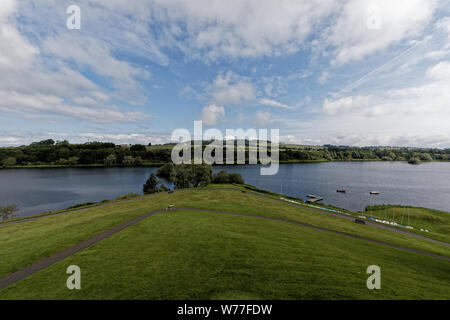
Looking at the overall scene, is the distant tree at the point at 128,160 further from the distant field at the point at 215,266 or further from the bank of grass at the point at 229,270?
the bank of grass at the point at 229,270

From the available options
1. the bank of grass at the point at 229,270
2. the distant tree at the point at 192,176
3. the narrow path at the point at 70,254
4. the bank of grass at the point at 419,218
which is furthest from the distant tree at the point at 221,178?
the bank of grass at the point at 229,270

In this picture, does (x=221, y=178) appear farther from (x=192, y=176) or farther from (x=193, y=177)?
(x=192, y=176)

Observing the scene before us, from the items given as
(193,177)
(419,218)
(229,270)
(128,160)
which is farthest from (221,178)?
(128,160)

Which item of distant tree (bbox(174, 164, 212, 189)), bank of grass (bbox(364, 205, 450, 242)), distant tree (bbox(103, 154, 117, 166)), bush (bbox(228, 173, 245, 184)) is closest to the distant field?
bank of grass (bbox(364, 205, 450, 242))

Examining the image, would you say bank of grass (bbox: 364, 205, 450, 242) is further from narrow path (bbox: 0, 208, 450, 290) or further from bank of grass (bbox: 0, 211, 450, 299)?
bank of grass (bbox: 0, 211, 450, 299)
